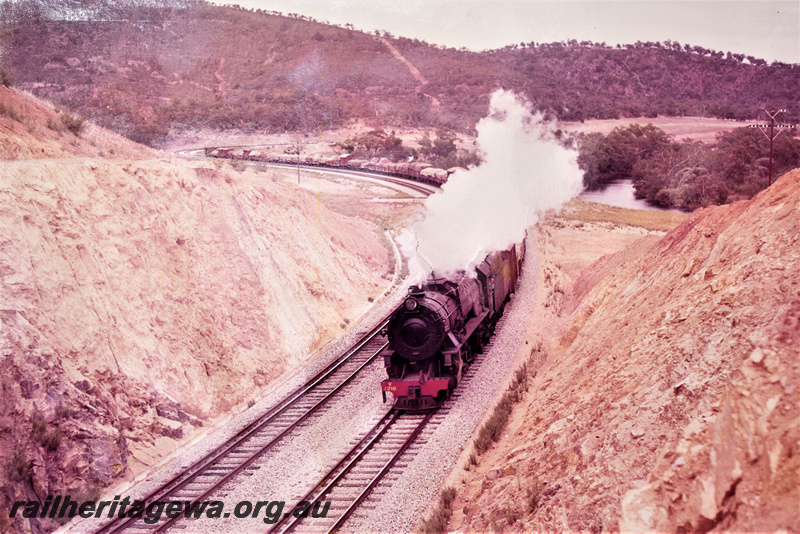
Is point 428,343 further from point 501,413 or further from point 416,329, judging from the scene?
point 501,413

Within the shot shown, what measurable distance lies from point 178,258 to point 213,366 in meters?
3.53

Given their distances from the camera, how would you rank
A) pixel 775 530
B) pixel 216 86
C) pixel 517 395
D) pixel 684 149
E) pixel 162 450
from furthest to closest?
pixel 216 86, pixel 684 149, pixel 517 395, pixel 162 450, pixel 775 530

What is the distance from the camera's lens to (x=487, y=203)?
19.0 meters

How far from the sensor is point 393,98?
52.7 meters

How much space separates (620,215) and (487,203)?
2193 centimetres

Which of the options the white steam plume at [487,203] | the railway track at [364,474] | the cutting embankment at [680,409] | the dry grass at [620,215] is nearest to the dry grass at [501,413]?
the cutting embankment at [680,409]

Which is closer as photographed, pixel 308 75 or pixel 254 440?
pixel 254 440

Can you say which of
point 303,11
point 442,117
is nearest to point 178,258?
point 303,11

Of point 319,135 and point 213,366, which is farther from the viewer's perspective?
point 319,135

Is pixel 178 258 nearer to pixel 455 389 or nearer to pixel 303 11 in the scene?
pixel 455 389

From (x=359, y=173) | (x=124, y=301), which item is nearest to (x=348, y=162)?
(x=359, y=173)

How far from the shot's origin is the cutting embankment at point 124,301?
38.2 feet

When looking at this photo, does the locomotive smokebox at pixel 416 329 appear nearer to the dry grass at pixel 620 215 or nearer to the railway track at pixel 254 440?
the railway track at pixel 254 440

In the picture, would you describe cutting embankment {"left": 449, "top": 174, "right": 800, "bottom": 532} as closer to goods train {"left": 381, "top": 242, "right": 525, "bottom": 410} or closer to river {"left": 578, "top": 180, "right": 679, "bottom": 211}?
goods train {"left": 381, "top": 242, "right": 525, "bottom": 410}
